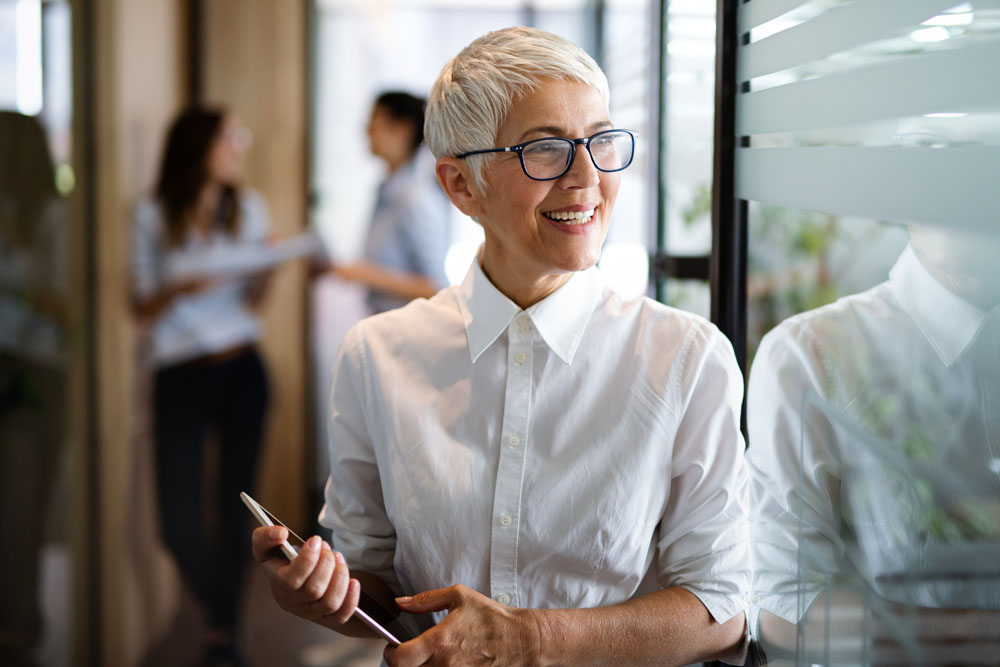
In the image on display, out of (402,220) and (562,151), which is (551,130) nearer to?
(562,151)

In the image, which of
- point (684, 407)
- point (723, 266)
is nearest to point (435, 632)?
point (684, 407)

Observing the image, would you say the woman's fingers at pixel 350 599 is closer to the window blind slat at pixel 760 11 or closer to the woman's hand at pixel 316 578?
the woman's hand at pixel 316 578

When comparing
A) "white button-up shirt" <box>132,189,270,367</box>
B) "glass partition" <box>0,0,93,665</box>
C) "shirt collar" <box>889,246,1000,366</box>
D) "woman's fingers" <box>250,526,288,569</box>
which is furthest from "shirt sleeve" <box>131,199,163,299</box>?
"shirt collar" <box>889,246,1000,366</box>

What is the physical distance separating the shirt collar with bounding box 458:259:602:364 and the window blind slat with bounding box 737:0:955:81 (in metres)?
0.35

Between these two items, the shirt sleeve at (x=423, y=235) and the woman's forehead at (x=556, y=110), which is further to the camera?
the shirt sleeve at (x=423, y=235)

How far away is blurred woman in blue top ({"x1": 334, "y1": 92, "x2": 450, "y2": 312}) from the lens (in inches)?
134

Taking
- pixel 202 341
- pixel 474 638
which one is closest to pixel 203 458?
pixel 202 341

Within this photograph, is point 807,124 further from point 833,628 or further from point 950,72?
point 833,628

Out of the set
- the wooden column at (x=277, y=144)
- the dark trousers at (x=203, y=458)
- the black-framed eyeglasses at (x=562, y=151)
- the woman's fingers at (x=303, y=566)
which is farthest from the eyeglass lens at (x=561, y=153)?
the wooden column at (x=277, y=144)

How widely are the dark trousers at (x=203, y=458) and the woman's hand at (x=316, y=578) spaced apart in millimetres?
2388

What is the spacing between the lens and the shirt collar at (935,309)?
75cm

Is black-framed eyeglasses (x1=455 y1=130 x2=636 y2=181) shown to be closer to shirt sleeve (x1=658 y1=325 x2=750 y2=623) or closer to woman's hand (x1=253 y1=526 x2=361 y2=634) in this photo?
shirt sleeve (x1=658 y1=325 x2=750 y2=623)

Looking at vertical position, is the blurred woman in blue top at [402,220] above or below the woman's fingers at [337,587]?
above

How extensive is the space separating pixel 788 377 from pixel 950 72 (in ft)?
1.40
